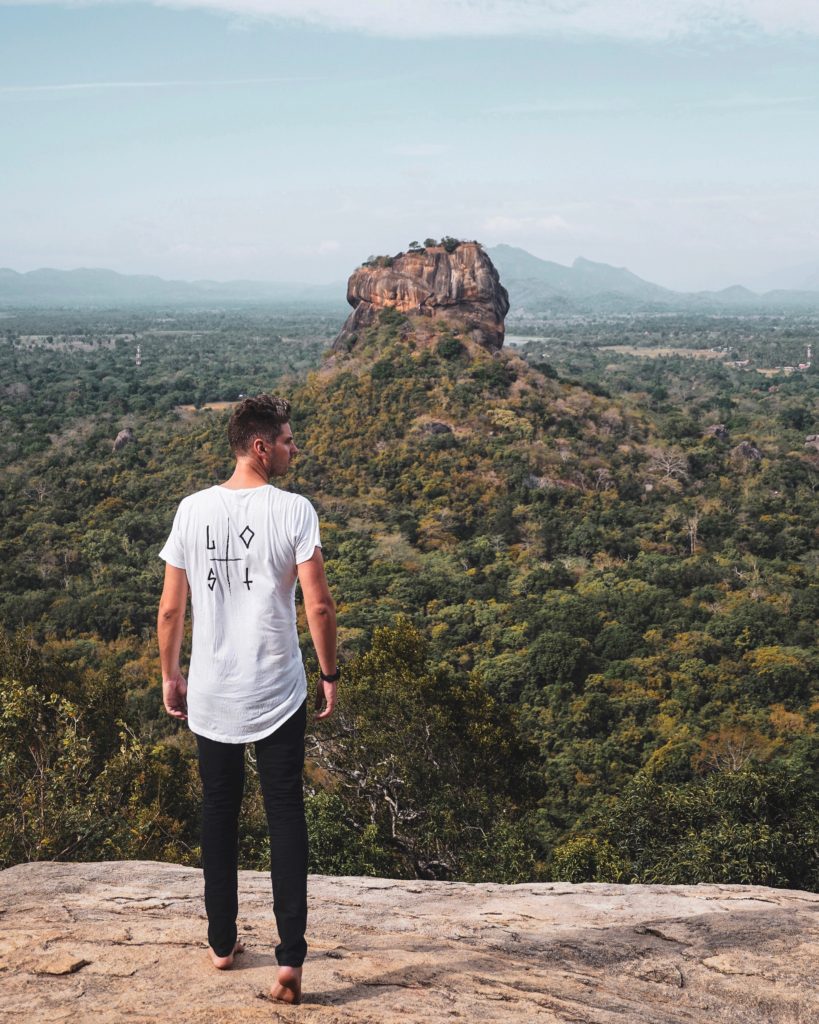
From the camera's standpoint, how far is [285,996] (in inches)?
135

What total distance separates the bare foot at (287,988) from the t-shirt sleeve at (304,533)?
1.66 meters

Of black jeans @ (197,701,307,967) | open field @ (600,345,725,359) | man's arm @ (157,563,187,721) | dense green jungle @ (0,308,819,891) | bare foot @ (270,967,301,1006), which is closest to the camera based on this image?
bare foot @ (270,967,301,1006)

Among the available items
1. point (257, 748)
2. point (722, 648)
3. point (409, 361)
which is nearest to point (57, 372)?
point (409, 361)

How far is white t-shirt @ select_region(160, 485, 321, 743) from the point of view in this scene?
3.50 meters

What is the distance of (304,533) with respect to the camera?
137 inches

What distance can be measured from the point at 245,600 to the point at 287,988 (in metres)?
1.57

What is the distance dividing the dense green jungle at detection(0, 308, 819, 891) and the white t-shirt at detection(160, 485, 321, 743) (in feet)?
20.8

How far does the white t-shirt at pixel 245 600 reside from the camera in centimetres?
350

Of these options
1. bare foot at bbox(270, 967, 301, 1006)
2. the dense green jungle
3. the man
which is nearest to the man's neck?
the man

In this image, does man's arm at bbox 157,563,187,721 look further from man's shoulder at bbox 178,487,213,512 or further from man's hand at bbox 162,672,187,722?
man's shoulder at bbox 178,487,213,512

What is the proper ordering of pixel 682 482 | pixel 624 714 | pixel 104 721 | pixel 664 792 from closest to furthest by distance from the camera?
pixel 664 792, pixel 104 721, pixel 624 714, pixel 682 482

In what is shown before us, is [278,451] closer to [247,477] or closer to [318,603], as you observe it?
[247,477]

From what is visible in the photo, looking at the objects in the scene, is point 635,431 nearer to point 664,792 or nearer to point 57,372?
point 664,792

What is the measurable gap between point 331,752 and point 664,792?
5623 millimetres
